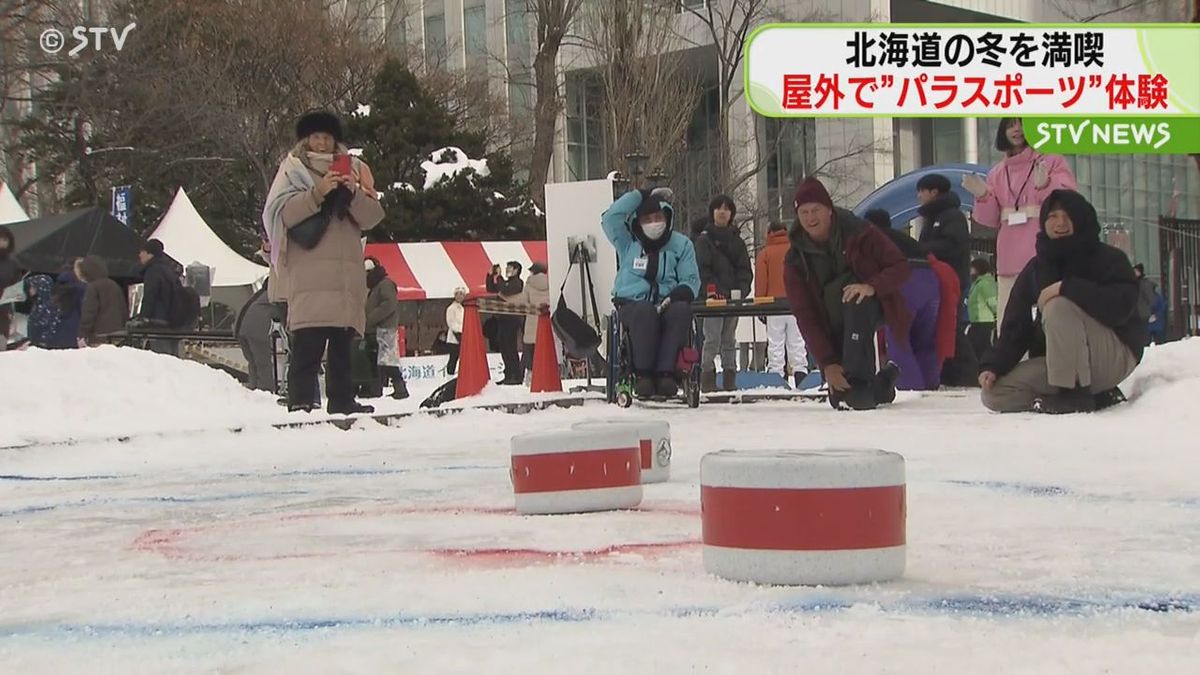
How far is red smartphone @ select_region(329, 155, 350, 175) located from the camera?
858 centimetres

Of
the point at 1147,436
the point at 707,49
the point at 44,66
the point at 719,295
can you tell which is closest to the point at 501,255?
the point at 44,66

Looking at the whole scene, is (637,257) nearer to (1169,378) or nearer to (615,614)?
(1169,378)

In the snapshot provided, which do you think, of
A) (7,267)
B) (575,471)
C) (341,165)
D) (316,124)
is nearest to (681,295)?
(341,165)

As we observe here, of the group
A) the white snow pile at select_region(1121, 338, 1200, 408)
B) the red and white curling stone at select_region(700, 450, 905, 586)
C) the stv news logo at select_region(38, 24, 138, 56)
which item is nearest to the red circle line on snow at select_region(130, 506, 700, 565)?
the red and white curling stone at select_region(700, 450, 905, 586)

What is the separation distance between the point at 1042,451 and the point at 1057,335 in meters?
1.94

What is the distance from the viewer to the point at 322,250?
28.3 ft

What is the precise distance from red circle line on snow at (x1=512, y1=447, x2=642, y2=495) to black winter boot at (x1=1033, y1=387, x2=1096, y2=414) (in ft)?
14.2

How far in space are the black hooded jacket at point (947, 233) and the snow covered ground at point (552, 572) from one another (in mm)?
4328

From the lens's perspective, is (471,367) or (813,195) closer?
(813,195)

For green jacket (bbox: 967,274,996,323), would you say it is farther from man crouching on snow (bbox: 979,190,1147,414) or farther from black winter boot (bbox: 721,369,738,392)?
man crouching on snow (bbox: 979,190,1147,414)

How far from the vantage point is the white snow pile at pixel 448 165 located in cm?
3378

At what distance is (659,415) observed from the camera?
9.08m

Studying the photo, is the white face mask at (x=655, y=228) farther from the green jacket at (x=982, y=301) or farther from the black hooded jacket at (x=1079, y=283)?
the green jacket at (x=982, y=301)
